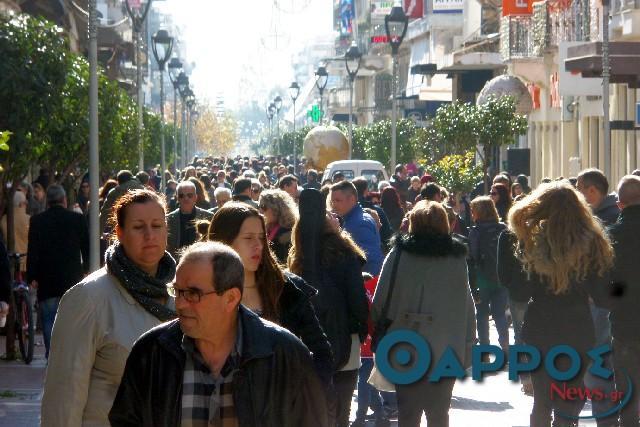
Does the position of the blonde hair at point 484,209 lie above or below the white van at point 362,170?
below

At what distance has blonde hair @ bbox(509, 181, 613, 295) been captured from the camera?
8.49 meters

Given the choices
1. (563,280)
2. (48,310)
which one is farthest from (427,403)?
(48,310)

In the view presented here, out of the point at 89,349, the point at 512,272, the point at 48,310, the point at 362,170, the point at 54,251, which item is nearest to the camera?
the point at 89,349

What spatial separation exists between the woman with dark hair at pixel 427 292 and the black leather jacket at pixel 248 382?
471 centimetres

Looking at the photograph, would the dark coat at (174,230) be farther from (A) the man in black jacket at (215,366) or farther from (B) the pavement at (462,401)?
(A) the man in black jacket at (215,366)

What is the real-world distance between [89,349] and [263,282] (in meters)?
1.22

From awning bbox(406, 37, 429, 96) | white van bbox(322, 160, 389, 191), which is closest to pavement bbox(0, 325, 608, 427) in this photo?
white van bbox(322, 160, 389, 191)

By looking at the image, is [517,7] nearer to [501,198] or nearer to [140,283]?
[501,198]

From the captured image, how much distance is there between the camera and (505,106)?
31.5 meters

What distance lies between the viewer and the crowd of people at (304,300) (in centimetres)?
433

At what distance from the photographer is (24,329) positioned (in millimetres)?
15562

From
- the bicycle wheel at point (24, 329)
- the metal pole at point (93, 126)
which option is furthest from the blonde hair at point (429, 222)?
the bicycle wheel at point (24, 329)

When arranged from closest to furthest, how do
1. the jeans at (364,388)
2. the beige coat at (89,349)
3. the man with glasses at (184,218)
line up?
the beige coat at (89,349)
the jeans at (364,388)
the man with glasses at (184,218)

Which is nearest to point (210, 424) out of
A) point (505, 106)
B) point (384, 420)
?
point (384, 420)
